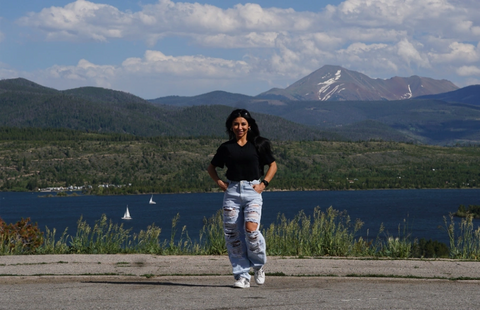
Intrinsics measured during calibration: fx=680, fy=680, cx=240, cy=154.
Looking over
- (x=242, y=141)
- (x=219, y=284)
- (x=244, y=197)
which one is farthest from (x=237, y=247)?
(x=242, y=141)

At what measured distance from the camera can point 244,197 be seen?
33.5 feet

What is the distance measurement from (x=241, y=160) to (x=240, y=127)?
1.70 feet

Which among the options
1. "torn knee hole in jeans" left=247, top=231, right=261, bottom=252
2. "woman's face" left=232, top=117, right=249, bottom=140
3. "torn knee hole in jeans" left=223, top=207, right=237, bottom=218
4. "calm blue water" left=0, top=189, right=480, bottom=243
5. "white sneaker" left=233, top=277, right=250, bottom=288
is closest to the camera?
"white sneaker" left=233, top=277, right=250, bottom=288

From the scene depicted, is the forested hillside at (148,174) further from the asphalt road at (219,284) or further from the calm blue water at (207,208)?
the asphalt road at (219,284)

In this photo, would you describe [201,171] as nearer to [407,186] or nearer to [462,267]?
[407,186]

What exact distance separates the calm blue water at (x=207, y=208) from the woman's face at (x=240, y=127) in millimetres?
60048

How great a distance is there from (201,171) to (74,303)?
180 metres

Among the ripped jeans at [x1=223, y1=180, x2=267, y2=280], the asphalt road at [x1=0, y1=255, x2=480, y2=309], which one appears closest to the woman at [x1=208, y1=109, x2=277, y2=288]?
the ripped jeans at [x1=223, y1=180, x2=267, y2=280]

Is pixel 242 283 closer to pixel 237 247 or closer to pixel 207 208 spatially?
pixel 237 247

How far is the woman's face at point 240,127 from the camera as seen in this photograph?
1043 cm

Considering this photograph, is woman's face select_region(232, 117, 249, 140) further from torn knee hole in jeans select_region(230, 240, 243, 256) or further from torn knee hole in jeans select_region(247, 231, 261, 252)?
torn knee hole in jeans select_region(230, 240, 243, 256)

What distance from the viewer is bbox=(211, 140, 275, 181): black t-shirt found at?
10.3 meters

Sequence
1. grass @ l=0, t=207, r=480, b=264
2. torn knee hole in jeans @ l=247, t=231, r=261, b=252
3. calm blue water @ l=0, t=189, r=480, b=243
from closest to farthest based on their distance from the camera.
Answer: torn knee hole in jeans @ l=247, t=231, r=261, b=252
grass @ l=0, t=207, r=480, b=264
calm blue water @ l=0, t=189, r=480, b=243

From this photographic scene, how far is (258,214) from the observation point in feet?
33.6
